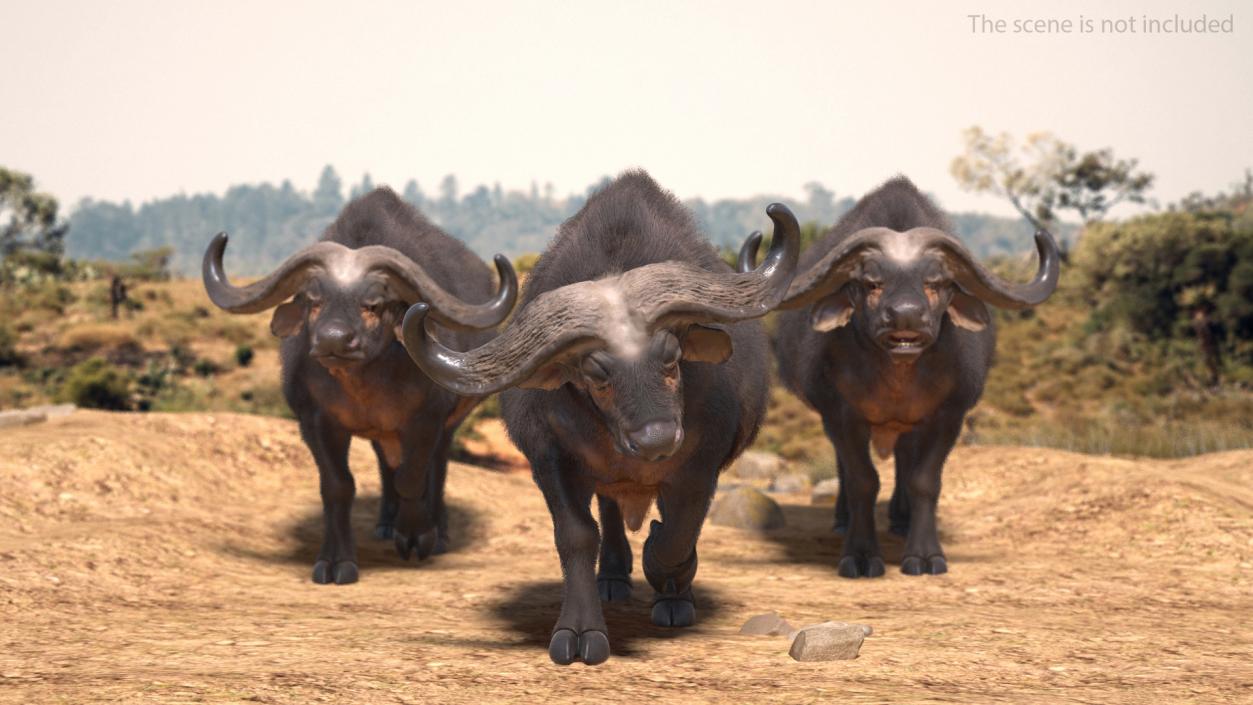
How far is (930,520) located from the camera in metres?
9.33

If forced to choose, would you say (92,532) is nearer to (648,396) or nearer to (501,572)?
(501,572)

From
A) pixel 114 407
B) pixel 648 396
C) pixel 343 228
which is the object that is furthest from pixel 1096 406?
pixel 648 396

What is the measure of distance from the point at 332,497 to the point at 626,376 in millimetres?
4412

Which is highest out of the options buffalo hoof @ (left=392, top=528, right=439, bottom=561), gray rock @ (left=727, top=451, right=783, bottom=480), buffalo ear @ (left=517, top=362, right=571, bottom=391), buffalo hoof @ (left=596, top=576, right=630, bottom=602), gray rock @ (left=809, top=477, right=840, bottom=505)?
buffalo ear @ (left=517, top=362, right=571, bottom=391)

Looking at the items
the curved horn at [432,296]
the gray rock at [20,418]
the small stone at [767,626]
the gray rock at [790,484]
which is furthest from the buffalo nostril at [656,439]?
the gray rock at [790,484]

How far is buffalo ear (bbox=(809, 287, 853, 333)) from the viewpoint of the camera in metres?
8.83

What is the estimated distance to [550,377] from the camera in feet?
19.5

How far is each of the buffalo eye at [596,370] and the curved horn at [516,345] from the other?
0.25 ft

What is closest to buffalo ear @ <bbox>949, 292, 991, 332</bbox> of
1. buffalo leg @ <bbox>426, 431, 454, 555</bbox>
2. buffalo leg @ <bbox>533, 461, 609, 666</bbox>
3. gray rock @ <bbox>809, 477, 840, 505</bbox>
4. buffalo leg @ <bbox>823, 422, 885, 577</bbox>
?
buffalo leg @ <bbox>823, 422, 885, 577</bbox>

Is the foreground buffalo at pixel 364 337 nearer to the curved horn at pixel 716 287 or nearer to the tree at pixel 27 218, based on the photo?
the curved horn at pixel 716 287

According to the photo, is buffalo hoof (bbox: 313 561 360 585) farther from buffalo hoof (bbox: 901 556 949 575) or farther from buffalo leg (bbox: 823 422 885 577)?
buffalo hoof (bbox: 901 556 949 575)

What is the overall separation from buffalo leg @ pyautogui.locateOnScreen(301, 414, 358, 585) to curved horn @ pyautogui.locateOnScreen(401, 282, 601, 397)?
3.56m

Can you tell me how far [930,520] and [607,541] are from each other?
2.82 m

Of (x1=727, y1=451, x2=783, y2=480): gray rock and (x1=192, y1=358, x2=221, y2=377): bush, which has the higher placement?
(x1=192, y1=358, x2=221, y2=377): bush
